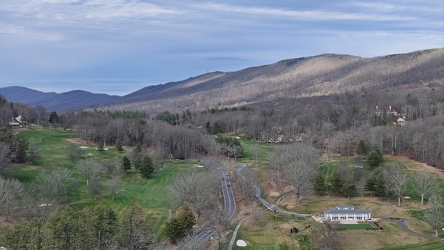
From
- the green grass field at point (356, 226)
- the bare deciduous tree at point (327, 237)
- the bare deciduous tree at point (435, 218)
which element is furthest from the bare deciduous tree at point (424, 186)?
the bare deciduous tree at point (327, 237)

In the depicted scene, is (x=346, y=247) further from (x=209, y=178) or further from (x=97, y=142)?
(x=97, y=142)

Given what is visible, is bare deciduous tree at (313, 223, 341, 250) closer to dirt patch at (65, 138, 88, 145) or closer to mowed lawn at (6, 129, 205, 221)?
mowed lawn at (6, 129, 205, 221)

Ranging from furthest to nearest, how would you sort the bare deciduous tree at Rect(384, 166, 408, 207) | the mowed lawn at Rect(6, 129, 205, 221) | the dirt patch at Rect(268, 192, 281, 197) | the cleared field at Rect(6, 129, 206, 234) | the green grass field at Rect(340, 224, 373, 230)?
the dirt patch at Rect(268, 192, 281, 197)
the mowed lawn at Rect(6, 129, 205, 221)
the cleared field at Rect(6, 129, 206, 234)
the bare deciduous tree at Rect(384, 166, 408, 207)
the green grass field at Rect(340, 224, 373, 230)

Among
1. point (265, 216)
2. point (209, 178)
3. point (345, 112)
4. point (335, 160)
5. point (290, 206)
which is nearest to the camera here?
point (265, 216)

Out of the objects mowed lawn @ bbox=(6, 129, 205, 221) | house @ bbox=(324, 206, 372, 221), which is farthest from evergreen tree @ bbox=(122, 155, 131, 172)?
house @ bbox=(324, 206, 372, 221)

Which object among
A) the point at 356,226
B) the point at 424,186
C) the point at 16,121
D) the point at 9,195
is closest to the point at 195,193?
the point at 356,226

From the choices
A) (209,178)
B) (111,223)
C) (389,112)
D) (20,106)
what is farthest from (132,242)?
(389,112)

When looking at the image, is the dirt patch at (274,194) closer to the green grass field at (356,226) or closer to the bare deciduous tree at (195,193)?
Result: the bare deciduous tree at (195,193)
